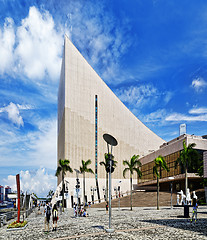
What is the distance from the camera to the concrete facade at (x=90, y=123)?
242 ft

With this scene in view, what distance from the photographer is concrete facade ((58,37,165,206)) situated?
7362 centimetres

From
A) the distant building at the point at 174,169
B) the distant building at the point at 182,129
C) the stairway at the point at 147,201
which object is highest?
the distant building at the point at 182,129

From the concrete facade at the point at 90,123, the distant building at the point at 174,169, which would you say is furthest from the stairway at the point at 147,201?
the concrete facade at the point at 90,123

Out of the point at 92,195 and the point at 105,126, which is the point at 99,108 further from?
the point at 92,195

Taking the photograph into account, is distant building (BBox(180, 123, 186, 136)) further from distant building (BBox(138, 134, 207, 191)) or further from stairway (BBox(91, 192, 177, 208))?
stairway (BBox(91, 192, 177, 208))

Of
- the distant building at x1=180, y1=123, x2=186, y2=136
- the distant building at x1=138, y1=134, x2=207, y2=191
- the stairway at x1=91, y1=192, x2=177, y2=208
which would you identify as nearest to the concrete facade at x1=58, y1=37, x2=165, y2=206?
the distant building at x1=138, y1=134, x2=207, y2=191

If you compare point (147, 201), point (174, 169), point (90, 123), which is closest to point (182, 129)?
point (174, 169)

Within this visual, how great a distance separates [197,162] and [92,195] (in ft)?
102

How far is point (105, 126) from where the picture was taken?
80.6 metres

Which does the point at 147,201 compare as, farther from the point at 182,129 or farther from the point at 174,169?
the point at 182,129

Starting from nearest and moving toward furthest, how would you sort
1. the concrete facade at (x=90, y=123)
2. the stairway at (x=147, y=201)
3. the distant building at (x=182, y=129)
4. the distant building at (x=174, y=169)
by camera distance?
the stairway at (x=147, y=201), the distant building at (x=174, y=169), the concrete facade at (x=90, y=123), the distant building at (x=182, y=129)

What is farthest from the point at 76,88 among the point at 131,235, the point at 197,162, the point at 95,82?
the point at 131,235

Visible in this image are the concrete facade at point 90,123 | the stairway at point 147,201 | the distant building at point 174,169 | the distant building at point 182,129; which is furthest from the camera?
the distant building at point 182,129

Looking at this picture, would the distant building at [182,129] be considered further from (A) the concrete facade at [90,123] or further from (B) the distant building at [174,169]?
(A) the concrete facade at [90,123]
